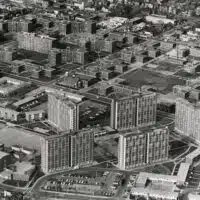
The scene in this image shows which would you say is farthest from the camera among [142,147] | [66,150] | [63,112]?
[63,112]

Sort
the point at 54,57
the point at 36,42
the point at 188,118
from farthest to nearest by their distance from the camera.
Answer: the point at 36,42 < the point at 54,57 < the point at 188,118

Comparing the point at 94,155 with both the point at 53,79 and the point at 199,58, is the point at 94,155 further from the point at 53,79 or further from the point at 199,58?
the point at 199,58

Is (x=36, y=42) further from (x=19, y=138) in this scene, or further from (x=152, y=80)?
(x=19, y=138)

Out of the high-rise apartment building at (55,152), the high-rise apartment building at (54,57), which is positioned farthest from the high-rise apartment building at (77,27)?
the high-rise apartment building at (55,152)

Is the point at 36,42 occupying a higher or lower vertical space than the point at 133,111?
higher

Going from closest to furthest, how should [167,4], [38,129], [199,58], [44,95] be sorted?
[38,129] → [44,95] → [199,58] → [167,4]

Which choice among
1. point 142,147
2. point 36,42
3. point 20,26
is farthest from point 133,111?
point 20,26

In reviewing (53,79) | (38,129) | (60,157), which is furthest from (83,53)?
(60,157)
